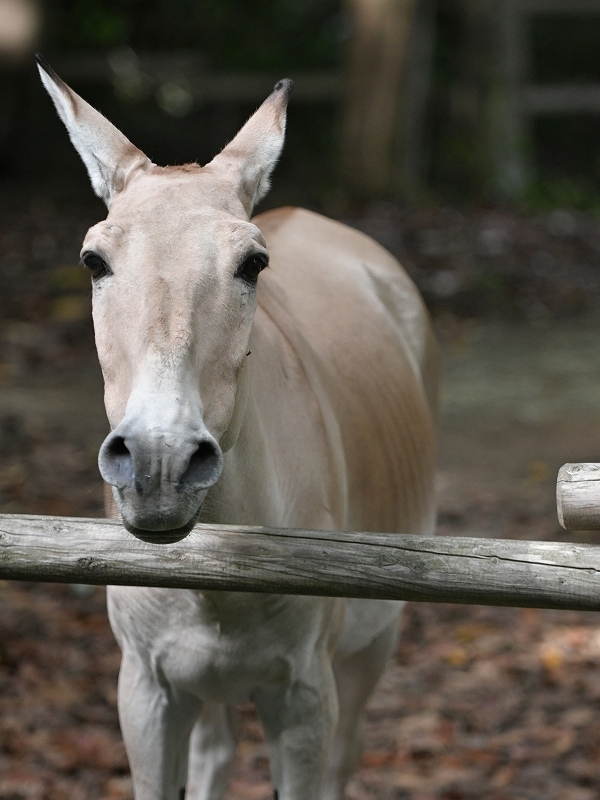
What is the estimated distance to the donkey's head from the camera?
1.92 meters

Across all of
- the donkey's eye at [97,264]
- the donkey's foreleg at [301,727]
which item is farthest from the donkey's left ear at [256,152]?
the donkey's foreleg at [301,727]

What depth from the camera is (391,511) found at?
3.65 metres

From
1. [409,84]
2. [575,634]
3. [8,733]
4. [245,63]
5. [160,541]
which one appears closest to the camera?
[160,541]

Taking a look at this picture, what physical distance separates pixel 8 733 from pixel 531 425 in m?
4.52

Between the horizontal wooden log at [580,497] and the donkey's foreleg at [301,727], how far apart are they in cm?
90

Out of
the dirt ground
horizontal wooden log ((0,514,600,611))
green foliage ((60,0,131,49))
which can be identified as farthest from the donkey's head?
green foliage ((60,0,131,49))

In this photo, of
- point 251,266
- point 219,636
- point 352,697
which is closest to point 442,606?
point 352,697

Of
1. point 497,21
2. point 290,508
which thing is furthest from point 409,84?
point 290,508

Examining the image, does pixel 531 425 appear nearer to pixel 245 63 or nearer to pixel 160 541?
pixel 160 541

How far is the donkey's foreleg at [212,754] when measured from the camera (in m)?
3.53

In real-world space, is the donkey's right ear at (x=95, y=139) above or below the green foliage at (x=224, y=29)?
above

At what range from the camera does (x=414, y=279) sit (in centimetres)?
962

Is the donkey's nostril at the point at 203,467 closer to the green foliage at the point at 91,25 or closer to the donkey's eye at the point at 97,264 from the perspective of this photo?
the donkey's eye at the point at 97,264

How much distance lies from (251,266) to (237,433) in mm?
374
